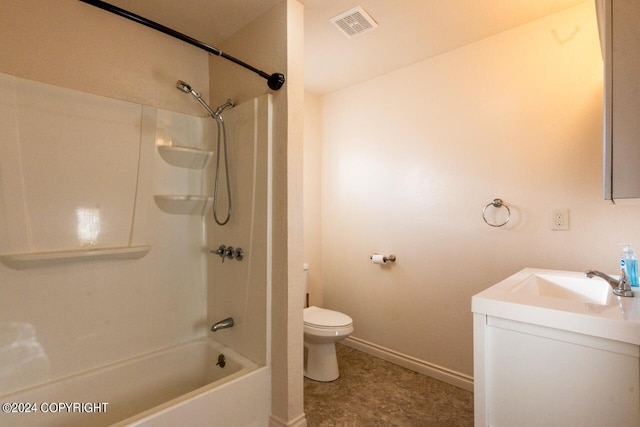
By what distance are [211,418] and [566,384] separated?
144 cm

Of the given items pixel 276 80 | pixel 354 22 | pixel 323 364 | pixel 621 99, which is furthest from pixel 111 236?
pixel 621 99

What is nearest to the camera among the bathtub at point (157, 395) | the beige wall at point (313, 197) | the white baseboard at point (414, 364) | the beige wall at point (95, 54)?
the bathtub at point (157, 395)

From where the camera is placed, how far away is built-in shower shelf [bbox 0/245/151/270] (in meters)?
1.49

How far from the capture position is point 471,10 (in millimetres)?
1829

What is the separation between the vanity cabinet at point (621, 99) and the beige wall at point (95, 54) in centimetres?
213

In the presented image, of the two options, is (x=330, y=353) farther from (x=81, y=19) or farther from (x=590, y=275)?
(x=81, y=19)

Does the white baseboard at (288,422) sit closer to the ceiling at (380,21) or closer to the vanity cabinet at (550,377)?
the vanity cabinet at (550,377)

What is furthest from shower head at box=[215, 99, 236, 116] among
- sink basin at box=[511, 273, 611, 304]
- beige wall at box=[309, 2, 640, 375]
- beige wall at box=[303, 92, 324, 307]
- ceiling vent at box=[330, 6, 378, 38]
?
sink basin at box=[511, 273, 611, 304]

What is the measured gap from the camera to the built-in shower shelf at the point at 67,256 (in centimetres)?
149

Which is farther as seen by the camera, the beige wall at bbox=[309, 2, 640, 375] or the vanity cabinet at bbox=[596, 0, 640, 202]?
the beige wall at bbox=[309, 2, 640, 375]

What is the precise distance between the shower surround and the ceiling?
53 centimetres

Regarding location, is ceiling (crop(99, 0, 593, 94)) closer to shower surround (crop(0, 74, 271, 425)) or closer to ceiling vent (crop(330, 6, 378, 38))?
ceiling vent (crop(330, 6, 378, 38))

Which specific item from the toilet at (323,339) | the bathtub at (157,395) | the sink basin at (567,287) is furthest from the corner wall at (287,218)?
the sink basin at (567,287)

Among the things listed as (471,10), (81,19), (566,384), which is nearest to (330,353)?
(566,384)
